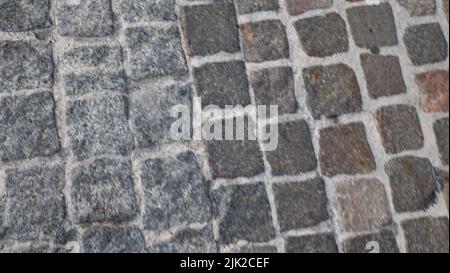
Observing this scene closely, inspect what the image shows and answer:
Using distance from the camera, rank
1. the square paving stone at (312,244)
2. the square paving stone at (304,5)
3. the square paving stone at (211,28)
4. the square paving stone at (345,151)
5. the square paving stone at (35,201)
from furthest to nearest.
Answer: the square paving stone at (304,5), the square paving stone at (211,28), the square paving stone at (345,151), the square paving stone at (312,244), the square paving stone at (35,201)

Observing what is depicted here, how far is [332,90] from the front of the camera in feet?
8.29

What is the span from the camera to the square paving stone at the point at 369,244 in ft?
7.72

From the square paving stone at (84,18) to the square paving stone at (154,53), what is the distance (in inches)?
4.9

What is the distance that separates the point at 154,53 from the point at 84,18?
16.0 inches

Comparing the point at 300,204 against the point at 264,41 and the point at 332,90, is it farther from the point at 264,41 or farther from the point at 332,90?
the point at 264,41

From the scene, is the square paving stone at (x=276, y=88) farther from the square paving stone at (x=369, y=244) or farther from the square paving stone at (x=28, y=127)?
the square paving stone at (x=28, y=127)

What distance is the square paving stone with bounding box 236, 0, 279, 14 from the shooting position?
8.64 feet

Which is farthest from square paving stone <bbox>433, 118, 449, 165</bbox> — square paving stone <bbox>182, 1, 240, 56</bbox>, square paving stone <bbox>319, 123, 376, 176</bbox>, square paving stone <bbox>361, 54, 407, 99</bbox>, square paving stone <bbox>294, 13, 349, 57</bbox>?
square paving stone <bbox>182, 1, 240, 56</bbox>

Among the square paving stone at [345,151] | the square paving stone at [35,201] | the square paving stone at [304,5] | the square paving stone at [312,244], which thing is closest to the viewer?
the square paving stone at [35,201]

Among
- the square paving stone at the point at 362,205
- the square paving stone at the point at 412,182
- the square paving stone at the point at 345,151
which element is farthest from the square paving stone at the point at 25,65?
the square paving stone at the point at 412,182

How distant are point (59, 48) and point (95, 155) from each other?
59 cm

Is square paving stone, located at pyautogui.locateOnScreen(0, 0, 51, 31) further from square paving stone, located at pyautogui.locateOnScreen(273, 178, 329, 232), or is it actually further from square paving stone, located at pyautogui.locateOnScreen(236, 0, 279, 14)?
square paving stone, located at pyautogui.locateOnScreen(273, 178, 329, 232)

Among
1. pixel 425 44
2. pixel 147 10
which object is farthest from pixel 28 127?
pixel 425 44

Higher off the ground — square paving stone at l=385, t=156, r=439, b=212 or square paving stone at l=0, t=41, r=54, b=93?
square paving stone at l=0, t=41, r=54, b=93
